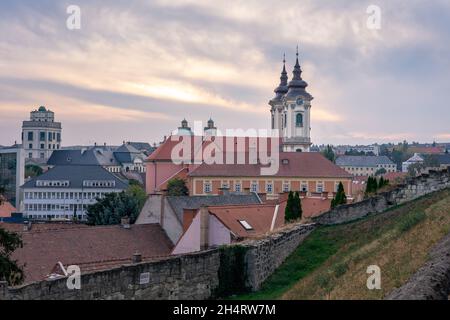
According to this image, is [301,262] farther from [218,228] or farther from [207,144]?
[207,144]

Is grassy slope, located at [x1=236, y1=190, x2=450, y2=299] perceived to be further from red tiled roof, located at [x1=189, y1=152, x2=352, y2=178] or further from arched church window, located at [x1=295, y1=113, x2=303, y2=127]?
arched church window, located at [x1=295, y1=113, x2=303, y2=127]

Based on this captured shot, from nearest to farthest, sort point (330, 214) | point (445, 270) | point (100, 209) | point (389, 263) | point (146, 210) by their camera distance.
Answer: point (445, 270)
point (389, 263)
point (330, 214)
point (146, 210)
point (100, 209)

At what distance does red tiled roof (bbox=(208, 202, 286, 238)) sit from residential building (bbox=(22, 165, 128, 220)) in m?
65.4

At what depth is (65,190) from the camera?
100188 mm

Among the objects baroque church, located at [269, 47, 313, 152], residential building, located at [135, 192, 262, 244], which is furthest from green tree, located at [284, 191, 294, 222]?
baroque church, located at [269, 47, 313, 152]

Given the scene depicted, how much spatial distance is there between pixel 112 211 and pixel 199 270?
1543 inches

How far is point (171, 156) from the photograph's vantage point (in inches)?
3524

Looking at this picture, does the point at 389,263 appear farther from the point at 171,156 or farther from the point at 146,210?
the point at 171,156

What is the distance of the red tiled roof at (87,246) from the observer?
27883 mm

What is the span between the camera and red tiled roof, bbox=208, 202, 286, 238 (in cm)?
2894

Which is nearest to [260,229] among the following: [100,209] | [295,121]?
[100,209]

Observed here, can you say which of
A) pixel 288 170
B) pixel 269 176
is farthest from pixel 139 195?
pixel 288 170

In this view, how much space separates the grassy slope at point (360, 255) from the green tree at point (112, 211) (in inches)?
1352
